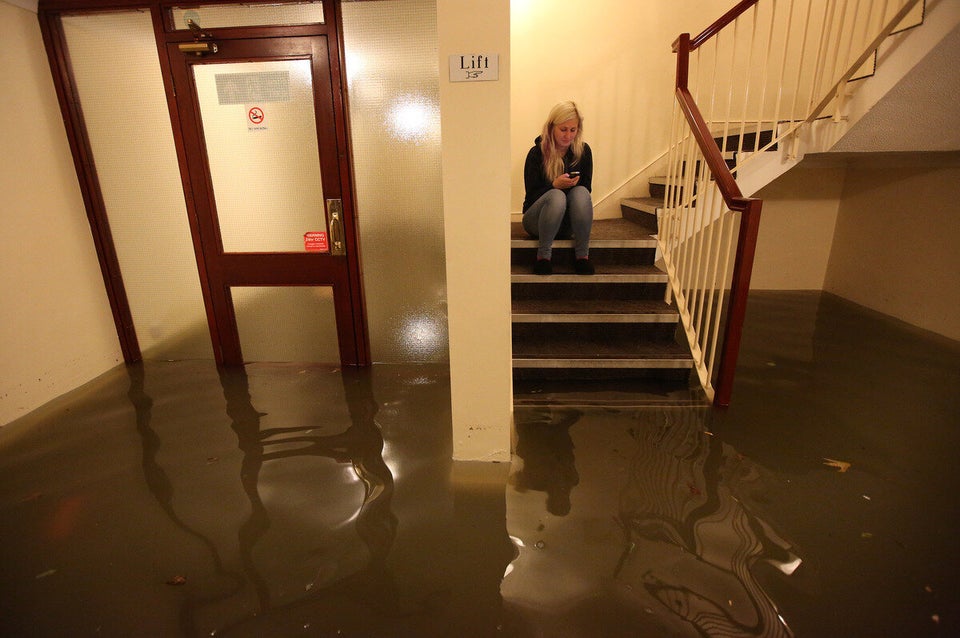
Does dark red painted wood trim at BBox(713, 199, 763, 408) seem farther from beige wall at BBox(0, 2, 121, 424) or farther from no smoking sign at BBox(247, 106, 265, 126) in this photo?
beige wall at BBox(0, 2, 121, 424)

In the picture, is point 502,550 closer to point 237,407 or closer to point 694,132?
point 237,407

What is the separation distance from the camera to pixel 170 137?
7.82 ft

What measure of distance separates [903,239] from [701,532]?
129 inches

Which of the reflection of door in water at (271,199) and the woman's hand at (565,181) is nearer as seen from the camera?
the reflection of door in water at (271,199)

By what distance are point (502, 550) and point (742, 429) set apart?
48.8 inches

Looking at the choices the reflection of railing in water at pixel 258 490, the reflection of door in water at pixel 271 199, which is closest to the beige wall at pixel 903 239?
the reflection of door in water at pixel 271 199

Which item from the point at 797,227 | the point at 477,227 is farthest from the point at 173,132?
the point at 797,227

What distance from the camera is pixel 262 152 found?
2375mm

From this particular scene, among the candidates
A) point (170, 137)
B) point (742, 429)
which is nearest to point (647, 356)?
point (742, 429)

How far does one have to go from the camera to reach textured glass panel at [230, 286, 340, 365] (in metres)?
2.62

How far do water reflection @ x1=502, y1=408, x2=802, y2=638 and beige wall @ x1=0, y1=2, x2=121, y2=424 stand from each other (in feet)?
7.84

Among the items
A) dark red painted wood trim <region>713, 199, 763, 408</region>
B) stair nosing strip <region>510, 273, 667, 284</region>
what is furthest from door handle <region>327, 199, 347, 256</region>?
dark red painted wood trim <region>713, 199, 763, 408</region>

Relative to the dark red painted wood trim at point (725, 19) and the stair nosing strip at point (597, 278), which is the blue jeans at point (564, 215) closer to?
the stair nosing strip at point (597, 278)

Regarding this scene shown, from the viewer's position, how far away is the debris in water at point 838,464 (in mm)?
1699
